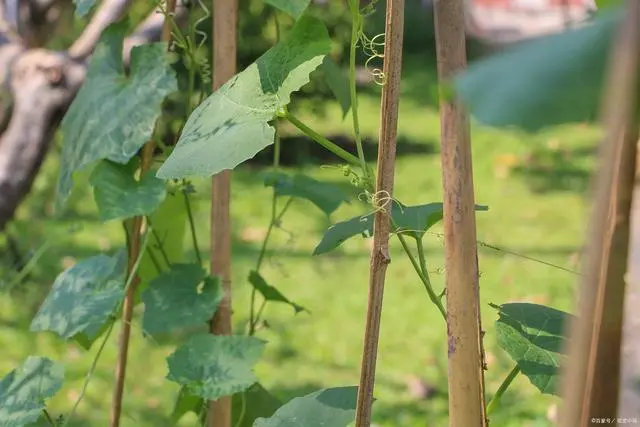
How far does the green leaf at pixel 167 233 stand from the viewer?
126cm

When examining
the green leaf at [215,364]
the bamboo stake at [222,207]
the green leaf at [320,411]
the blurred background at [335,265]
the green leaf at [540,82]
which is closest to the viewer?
the green leaf at [540,82]

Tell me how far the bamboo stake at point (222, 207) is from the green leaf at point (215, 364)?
105 mm

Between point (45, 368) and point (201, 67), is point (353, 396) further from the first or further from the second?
point (201, 67)

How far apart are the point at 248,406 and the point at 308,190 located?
0.29 metres

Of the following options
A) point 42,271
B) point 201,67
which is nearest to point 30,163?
point 201,67

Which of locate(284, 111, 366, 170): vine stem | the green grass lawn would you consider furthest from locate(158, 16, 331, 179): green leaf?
the green grass lawn

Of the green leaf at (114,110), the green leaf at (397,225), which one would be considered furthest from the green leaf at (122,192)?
the green leaf at (397,225)

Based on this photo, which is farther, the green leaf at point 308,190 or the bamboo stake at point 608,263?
the green leaf at point 308,190

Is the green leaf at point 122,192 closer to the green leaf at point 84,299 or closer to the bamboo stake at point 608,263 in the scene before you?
the green leaf at point 84,299

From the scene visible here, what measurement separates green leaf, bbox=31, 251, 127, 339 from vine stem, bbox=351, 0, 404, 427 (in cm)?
38

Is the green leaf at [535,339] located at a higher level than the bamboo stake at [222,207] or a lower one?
lower

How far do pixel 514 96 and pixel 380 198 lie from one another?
41 cm

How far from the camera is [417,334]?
2.73 m

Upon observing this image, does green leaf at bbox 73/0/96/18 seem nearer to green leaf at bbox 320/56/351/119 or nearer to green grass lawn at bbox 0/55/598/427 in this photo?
green leaf at bbox 320/56/351/119
